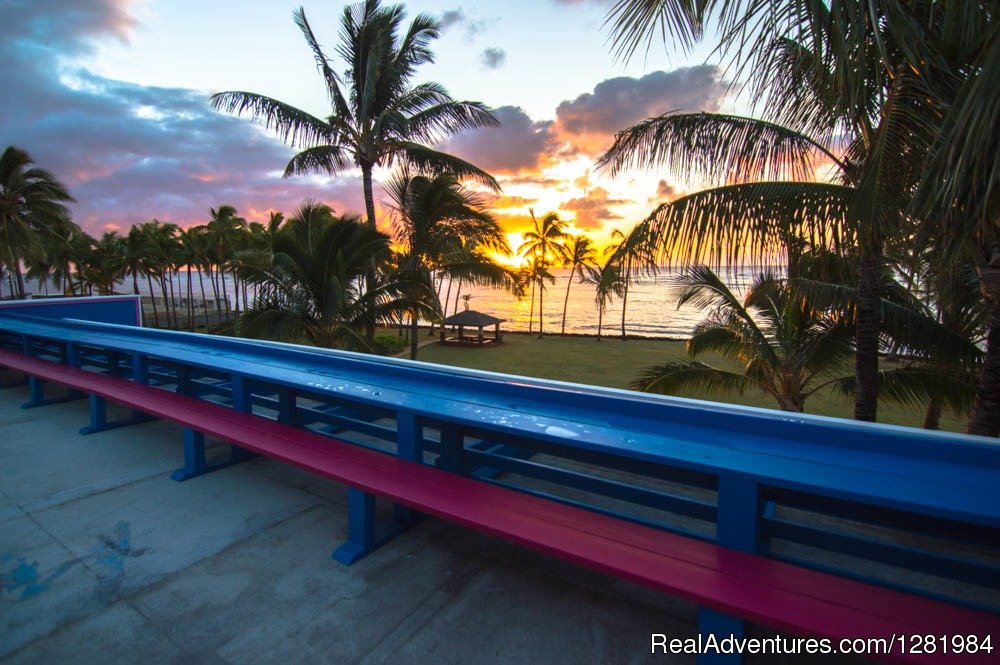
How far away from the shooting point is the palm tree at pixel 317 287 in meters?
8.22

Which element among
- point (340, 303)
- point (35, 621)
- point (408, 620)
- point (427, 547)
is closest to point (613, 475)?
point (427, 547)

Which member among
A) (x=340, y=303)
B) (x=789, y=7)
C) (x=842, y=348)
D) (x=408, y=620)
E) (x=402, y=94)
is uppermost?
(x=402, y=94)

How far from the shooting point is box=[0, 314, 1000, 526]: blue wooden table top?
1.50 m

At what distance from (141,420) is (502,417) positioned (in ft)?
14.7

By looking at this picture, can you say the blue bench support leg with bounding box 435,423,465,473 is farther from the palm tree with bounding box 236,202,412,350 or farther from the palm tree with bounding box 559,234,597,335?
the palm tree with bounding box 559,234,597,335

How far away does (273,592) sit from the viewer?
2.26 m

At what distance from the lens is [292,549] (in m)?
2.62

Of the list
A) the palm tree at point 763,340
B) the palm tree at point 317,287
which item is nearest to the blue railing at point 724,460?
the palm tree at point 763,340

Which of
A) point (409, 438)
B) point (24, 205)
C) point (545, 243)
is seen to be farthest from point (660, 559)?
point (545, 243)

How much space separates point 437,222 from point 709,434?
989 centimetres

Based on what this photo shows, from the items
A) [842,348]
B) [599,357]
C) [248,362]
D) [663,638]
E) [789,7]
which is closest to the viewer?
[663,638]

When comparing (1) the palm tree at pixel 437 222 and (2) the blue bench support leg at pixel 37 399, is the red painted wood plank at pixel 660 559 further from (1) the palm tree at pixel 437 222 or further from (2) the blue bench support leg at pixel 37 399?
(1) the palm tree at pixel 437 222

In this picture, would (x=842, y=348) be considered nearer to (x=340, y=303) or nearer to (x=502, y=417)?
(x=502, y=417)

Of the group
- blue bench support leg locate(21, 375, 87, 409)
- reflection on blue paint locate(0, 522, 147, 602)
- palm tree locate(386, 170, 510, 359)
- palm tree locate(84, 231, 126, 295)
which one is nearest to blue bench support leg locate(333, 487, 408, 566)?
reflection on blue paint locate(0, 522, 147, 602)
